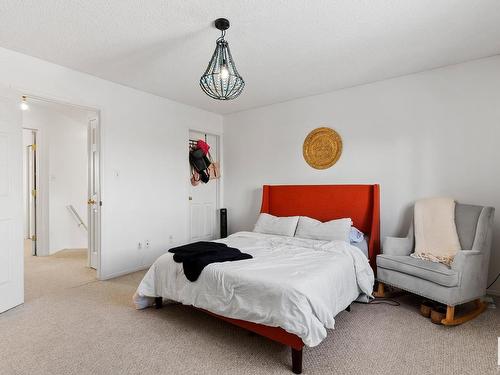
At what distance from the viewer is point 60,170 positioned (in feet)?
17.2

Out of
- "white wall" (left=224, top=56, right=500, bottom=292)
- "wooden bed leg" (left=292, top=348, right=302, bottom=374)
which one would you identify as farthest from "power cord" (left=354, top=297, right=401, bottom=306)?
"wooden bed leg" (left=292, top=348, right=302, bottom=374)

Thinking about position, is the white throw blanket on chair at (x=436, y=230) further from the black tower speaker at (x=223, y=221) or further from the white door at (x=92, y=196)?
the white door at (x=92, y=196)

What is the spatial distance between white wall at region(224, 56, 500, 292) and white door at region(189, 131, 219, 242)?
1.04 m

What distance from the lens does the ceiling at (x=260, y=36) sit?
7.14 feet

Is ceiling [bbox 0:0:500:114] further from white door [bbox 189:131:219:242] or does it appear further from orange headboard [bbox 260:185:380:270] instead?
white door [bbox 189:131:219:242]

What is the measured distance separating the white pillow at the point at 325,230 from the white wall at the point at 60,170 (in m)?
4.15

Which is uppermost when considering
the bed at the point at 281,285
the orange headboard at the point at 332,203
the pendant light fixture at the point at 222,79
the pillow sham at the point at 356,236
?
the pendant light fixture at the point at 222,79

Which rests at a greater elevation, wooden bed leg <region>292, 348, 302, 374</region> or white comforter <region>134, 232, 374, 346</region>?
white comforter <region>134, 232, 374, 346</region>

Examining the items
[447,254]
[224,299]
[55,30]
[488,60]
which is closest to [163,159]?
[55,30]

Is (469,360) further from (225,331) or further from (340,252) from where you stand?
(225,331)

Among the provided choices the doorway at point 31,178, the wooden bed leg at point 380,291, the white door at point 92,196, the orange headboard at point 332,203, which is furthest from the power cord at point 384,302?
the doorway at point 31,178

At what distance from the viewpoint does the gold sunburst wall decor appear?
13.4ft

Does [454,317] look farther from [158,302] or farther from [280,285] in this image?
[158,302]

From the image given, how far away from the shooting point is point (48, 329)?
2.42 metres
